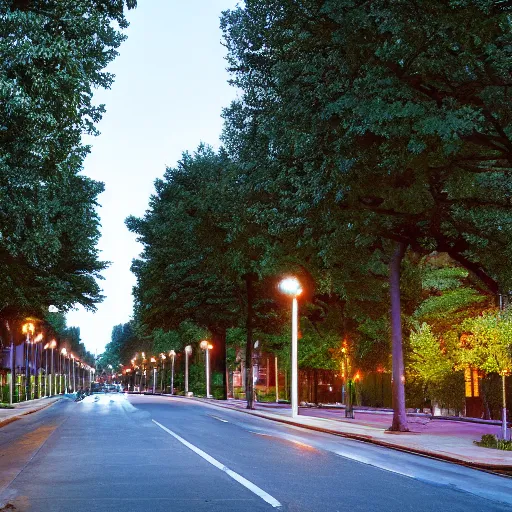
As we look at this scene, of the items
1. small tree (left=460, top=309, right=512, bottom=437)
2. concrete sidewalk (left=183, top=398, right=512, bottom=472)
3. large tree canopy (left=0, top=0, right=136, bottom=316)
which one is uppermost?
large tree canopy (left=0, top=0, right=136, bottom=316)

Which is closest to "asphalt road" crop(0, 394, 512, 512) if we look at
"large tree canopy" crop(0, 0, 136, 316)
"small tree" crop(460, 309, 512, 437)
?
"small tree" crop(460, 309, 512, 437)

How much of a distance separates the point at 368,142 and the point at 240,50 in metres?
13.8

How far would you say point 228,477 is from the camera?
1239 cm

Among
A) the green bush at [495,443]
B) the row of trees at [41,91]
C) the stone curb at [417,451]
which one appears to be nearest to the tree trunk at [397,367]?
the stone curb at [417,451]

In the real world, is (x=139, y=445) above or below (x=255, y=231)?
below

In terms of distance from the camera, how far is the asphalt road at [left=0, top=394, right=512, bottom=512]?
9.88 meters

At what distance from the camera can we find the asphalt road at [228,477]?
9.88 m

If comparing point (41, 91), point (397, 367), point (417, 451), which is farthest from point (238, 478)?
point (397, 367)

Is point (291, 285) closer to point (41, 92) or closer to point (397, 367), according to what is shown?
point (397, 367)

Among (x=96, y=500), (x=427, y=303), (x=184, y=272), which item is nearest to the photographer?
(x=96, y=500)

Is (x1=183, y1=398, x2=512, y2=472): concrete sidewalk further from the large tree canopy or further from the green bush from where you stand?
the large tree canopy

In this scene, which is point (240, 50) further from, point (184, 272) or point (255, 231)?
point (184, 272)

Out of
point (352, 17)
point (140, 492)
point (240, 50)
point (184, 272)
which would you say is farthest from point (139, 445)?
point (184, 272)

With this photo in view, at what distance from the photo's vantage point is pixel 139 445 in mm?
18828
